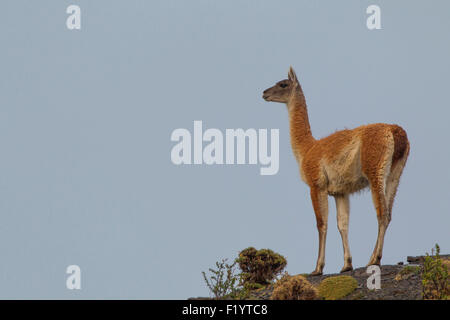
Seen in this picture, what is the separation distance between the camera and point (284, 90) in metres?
21.0

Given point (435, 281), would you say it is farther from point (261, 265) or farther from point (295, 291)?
point (261, 265)

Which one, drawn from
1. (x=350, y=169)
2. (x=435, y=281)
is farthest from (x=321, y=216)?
(x=435, y=281)

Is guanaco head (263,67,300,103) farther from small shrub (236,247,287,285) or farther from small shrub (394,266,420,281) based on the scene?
small shrub (394,266,420,281)

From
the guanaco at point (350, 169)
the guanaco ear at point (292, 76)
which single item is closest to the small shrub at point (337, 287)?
the guanaco at point (350, 169)

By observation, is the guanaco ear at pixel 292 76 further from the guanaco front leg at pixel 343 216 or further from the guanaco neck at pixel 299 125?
the guanaco front leg at pixel 343 216

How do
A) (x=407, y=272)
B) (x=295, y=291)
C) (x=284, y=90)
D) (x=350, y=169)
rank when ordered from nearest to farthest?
(x=295, y=291) → (x=407, y=272) → (x=350, y=169) → (x=284, y=90)

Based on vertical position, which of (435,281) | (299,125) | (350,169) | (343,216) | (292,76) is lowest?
(435,281)

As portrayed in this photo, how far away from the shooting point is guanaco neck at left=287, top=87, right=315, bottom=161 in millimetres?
20116

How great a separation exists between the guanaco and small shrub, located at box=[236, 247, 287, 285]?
1.57 m

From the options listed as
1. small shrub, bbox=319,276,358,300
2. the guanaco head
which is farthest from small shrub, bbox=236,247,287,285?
the guanaco head

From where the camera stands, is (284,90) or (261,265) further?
(284,90)

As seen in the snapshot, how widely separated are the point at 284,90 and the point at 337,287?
7.06 m
